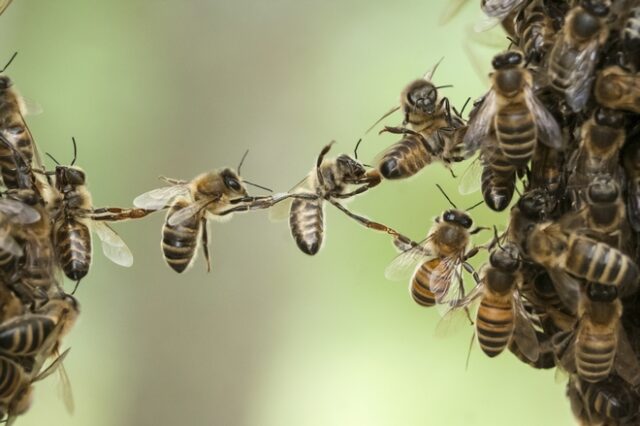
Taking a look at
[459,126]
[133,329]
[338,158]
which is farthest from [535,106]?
[133,329]

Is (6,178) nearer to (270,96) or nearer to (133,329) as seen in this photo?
(133,329)

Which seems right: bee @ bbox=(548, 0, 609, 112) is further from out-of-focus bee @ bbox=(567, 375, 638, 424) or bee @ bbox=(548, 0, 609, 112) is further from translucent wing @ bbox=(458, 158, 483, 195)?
out-of-focus bee @ bbox=(567, 375, 638, 424)

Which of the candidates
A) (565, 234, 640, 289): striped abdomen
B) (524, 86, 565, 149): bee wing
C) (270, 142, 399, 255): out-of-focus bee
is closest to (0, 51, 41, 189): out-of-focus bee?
(270, 142, 399, 255): out-of-focus bee

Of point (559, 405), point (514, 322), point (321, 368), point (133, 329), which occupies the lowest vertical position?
point (559, 405)

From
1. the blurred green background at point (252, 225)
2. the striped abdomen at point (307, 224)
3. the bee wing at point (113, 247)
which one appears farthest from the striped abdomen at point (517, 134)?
the blurred green background at point (252, 225)

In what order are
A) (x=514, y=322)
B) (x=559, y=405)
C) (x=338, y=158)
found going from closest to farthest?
(x=514, y=322)
(x=338, y=158)
(x=559, y=405)

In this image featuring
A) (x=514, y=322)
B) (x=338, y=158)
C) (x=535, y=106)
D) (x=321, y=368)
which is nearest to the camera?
(x=535, y=106)
